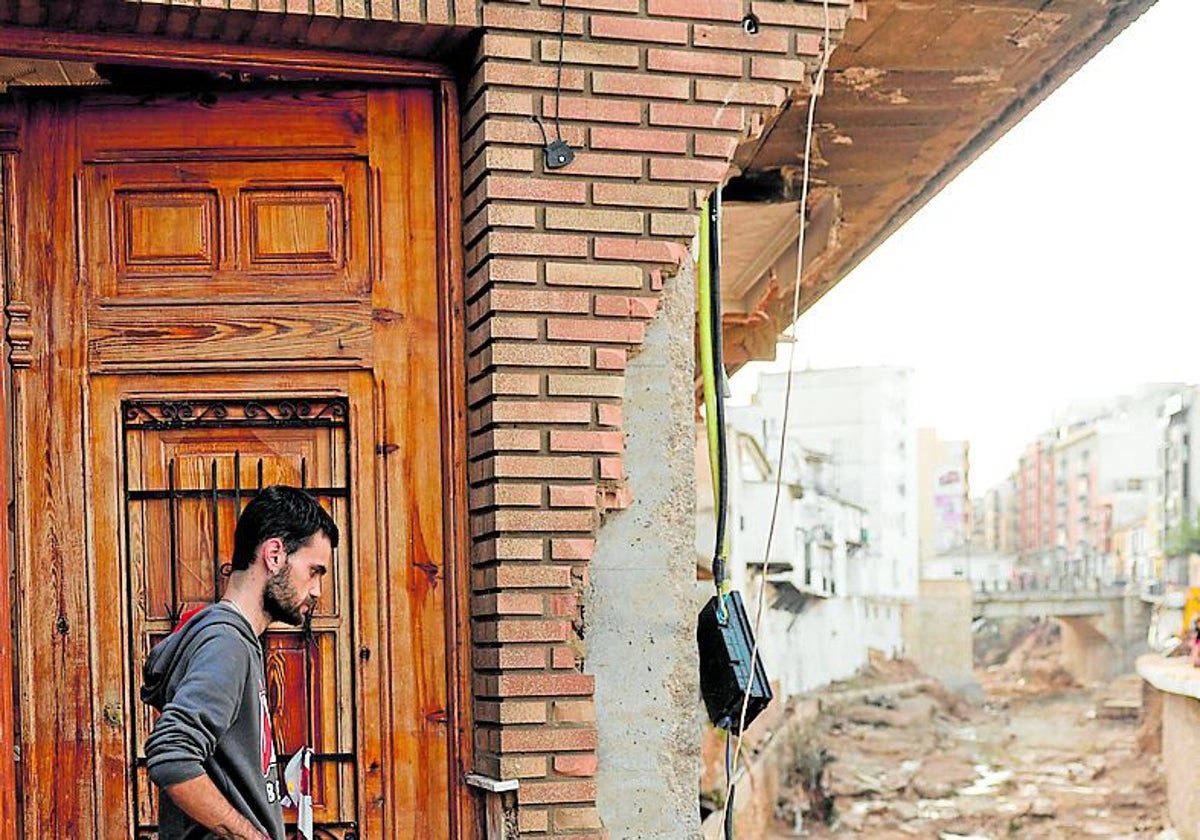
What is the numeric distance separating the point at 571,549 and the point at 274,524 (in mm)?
1215

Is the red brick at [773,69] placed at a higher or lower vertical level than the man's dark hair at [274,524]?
higher

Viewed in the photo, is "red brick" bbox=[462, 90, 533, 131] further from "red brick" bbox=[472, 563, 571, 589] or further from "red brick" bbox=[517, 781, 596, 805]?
"red brick" bbox=[517, 781, 596, 805]

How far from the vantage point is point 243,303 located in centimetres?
504

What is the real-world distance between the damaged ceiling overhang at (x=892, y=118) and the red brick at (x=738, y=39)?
0.24 meters

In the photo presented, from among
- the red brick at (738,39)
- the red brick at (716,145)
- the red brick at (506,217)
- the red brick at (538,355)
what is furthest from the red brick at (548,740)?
the red brick at (738,39)

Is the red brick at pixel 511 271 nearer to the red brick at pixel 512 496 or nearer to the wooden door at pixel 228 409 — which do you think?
the wooden door at pixel 228 409

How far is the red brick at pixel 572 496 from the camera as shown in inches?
193

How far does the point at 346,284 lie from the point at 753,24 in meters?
1.54

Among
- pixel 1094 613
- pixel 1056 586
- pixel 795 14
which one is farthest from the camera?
pixel 1056 586

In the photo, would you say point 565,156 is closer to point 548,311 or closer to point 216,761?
point 548,311

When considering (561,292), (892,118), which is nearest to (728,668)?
(561,292)

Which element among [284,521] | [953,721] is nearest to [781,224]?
[284,521]

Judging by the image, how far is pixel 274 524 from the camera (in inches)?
155

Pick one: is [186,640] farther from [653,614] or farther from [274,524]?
[653,614]
